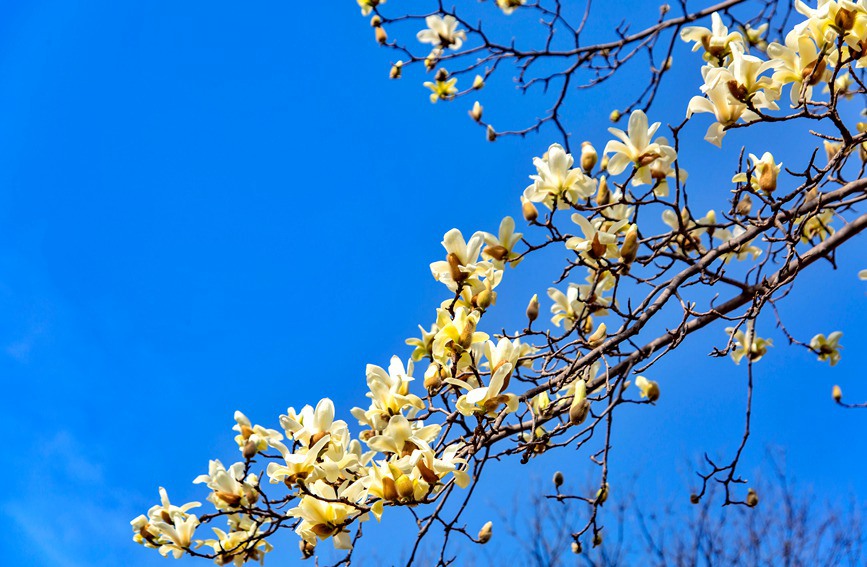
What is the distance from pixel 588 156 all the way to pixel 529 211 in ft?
0.61

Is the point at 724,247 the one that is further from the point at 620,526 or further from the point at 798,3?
the point at 620,526

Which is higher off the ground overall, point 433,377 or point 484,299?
point 484,299

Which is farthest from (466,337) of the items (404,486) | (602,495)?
(602,495)

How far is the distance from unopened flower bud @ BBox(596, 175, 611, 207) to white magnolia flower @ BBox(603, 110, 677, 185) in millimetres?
56

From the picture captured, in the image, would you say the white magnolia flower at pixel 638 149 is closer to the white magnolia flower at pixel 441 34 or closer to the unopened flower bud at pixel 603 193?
the unopened flower bud at pixel 603 193

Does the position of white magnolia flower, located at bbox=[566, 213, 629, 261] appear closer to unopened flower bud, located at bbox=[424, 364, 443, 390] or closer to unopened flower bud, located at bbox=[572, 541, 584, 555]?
unopened flower bud, located at bbox=[424, 364, 443, 390]

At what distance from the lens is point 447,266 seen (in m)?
1.45

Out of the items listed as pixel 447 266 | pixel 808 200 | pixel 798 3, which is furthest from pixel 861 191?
pixel 447 266

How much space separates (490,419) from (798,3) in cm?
101

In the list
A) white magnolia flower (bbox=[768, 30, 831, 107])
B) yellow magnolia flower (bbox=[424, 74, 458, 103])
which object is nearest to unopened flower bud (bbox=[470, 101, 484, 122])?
yellow magnolia flower (bbox=[424, 74, 458, 103])

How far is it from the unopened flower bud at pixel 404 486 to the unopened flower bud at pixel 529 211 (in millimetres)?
635

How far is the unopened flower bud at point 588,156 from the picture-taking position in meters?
1.51

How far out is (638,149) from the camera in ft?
4.95

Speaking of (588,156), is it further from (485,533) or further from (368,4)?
(368,4)
